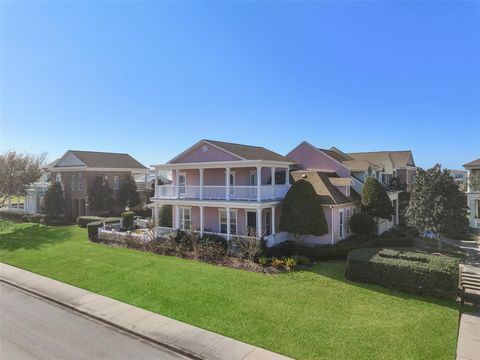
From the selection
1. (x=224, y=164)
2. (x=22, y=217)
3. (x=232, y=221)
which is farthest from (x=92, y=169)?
(x=224, y=164)

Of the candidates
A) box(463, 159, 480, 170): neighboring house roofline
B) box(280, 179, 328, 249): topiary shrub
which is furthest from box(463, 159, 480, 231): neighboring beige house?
box(280, 179, 328, 249): topiary shrub

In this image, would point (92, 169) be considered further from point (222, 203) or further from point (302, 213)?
point (302, 213)

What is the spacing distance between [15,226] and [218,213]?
1012 inches

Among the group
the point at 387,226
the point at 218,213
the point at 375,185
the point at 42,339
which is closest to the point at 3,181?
the point at 218,213

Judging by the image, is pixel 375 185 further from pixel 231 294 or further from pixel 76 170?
pixel 76 170

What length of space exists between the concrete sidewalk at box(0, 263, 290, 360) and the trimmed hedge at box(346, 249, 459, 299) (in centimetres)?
806

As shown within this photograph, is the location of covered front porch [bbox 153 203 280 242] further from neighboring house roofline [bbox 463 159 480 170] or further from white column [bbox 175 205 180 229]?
neighboring house roofline [bbox 463 159 480 170]

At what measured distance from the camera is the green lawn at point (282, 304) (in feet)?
33.6

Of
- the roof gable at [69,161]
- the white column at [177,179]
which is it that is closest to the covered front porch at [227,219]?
the white column at [177,179]

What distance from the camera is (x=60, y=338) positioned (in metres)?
10.7

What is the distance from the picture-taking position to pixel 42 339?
10.6 metres

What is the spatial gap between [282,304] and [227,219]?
9.17m

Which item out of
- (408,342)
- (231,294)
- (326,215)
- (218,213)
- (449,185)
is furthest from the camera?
→ (218,213)

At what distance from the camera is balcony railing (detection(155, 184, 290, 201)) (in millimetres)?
21672
